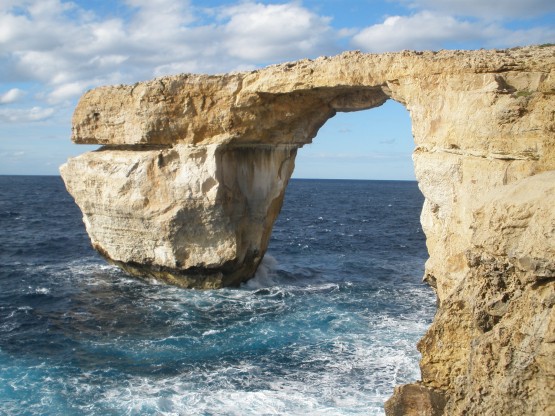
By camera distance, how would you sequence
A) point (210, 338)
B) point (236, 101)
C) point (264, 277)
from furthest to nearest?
1. point (264, 277)
2. point (236, 101)
3. point (210, 338)

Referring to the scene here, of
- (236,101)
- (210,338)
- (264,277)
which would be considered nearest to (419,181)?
(210,338)

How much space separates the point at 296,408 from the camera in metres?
11.9

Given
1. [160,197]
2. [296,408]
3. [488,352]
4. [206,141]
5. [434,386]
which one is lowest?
[296,408]

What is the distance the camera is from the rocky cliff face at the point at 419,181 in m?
7.15

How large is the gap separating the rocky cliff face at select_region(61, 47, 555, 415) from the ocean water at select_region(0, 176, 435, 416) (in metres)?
2.15

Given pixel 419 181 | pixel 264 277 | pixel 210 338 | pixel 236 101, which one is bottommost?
pixel 210 338

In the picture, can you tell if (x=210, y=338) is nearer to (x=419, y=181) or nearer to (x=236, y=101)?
(x=419, y=181)

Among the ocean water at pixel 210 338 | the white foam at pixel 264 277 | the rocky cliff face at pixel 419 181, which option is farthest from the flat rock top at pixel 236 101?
the ocean water at pixel 210 338

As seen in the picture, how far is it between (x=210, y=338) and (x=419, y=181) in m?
7.32

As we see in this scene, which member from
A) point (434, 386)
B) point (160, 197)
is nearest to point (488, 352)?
point (434, 386)

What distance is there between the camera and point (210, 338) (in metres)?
16.1

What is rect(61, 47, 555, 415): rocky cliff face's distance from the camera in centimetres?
715

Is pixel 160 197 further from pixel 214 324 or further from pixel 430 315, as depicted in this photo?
pixel 430 315

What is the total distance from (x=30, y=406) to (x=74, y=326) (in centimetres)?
522
